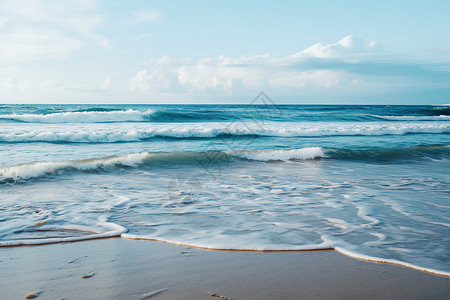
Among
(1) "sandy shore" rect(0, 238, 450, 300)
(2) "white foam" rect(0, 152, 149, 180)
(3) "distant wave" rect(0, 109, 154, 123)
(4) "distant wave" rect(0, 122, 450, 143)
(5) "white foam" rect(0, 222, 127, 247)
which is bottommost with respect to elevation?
(5) "white foam" rect(0, 222, 127, 247)

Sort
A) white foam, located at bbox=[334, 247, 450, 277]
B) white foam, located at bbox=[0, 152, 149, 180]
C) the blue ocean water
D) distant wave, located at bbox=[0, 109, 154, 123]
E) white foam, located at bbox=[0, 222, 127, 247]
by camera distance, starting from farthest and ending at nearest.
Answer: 1. distant wave, located at bbox=[0, 109, 154, 123]
2. white foam, located at bbox=[0, 152, 149, 180]
3. the blue ocean water
4. white foam, located at bbox=[0, 222, 127, 247]
5. white foam, located at bbox=[334, 247, 450, 277]

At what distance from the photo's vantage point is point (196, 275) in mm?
2764

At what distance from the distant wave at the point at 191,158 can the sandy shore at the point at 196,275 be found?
14.1 feet

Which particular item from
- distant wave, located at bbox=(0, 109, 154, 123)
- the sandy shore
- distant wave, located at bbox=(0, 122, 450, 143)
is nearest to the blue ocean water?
the sandy shore

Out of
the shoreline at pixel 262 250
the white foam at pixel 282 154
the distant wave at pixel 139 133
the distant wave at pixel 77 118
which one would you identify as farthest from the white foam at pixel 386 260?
the distant wave at pixel 77 118

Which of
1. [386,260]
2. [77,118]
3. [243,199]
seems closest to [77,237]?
[243,199]

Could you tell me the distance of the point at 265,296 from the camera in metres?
2.41

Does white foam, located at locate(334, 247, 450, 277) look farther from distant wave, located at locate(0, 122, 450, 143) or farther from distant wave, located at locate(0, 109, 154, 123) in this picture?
distant wave, located at locate(0, 109, 154, 123)

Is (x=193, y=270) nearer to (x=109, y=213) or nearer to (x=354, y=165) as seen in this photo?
(x=109, y=213)

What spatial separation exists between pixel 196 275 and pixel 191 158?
286 inches

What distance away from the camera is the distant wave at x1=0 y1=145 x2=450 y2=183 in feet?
23.9

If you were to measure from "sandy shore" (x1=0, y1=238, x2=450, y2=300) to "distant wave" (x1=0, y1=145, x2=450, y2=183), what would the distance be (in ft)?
14.1

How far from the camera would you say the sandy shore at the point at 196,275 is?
2.46 metres

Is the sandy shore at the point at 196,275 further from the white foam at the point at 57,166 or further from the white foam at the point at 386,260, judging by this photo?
the white foam at the point at 57,166
